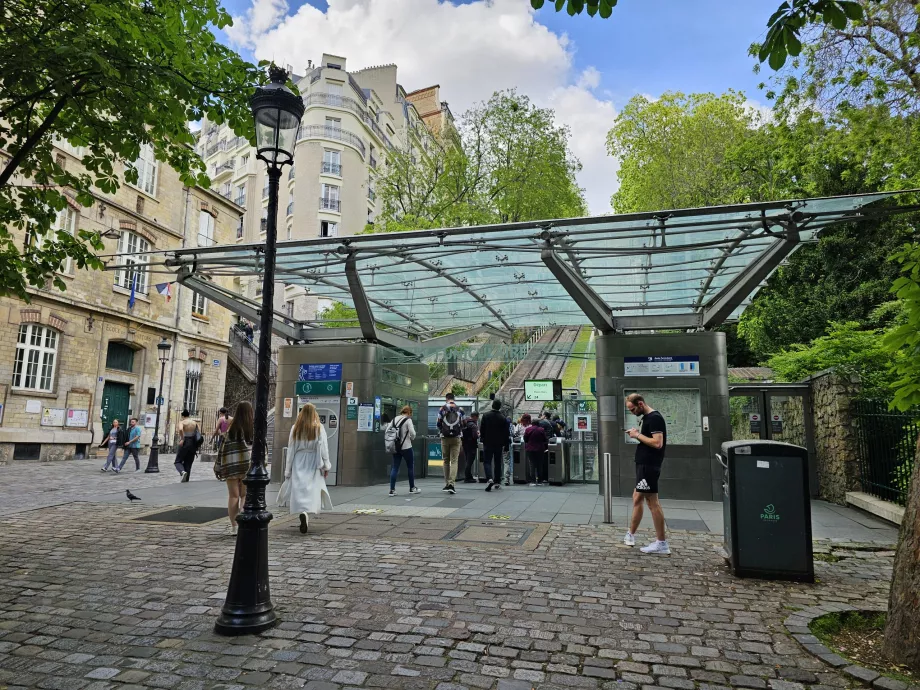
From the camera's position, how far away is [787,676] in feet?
12.2

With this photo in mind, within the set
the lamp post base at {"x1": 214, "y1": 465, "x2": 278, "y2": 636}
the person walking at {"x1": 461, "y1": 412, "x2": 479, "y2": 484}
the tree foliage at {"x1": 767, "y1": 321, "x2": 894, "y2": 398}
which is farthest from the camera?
the person walking at {"x1": 461, "y1": 412, "x2": 479, "y2": 484}

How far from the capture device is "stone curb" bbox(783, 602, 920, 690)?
354 centimetres

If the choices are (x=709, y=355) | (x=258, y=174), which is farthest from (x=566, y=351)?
(x=258, y=174)

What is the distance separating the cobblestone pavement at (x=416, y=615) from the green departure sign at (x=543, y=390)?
8.22m

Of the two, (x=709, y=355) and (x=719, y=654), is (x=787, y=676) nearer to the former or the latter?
(x=719, y=654)

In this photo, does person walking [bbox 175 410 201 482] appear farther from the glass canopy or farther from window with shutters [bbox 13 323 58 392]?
window with shutters [bbox 13 323 58 392]

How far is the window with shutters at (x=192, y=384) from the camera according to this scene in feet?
94.3

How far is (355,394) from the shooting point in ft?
46.2

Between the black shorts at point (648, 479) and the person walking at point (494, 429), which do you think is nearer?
the black shorts at point (648, 479)

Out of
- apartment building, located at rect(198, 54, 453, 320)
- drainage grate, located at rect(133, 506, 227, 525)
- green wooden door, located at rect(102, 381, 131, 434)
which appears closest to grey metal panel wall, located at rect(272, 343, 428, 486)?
drainage grate, located at rect(133, 506, 227, 525)

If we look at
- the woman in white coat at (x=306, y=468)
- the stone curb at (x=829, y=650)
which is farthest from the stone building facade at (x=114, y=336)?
the stone curb at (x=829, y=650)

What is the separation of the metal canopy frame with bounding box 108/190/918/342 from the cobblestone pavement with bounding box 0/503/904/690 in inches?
211

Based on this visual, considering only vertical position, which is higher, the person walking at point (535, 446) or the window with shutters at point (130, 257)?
the window with shutters at point (130, 257)

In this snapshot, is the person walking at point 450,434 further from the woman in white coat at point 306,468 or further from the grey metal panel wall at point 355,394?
the woman in white coat at point 306,468
